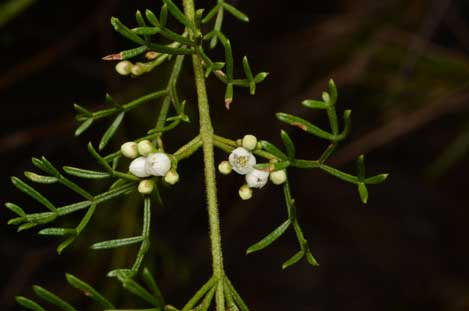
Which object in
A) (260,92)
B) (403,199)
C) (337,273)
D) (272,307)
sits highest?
(260,92)

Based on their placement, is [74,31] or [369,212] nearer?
[74,31]

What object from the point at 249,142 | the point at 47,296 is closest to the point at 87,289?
the point at 47,296

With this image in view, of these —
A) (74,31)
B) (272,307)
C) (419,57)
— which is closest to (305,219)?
(272,307)

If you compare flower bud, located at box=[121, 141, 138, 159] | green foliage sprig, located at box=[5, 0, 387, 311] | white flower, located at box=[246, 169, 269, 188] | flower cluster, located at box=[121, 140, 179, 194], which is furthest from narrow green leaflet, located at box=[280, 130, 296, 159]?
flower bud, located at box=[121, 141, 138, 159]

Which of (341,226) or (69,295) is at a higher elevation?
(341,226)

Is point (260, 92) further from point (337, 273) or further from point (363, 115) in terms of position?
point (337, 273)

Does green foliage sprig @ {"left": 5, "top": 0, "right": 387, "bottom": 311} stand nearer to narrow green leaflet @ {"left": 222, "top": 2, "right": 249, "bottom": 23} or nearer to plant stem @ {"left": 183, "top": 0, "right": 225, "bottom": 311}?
plant stem @ {"left": 183, "top": 0, "right": 225, "bottom": 311}

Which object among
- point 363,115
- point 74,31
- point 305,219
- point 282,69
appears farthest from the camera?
point 305,219
